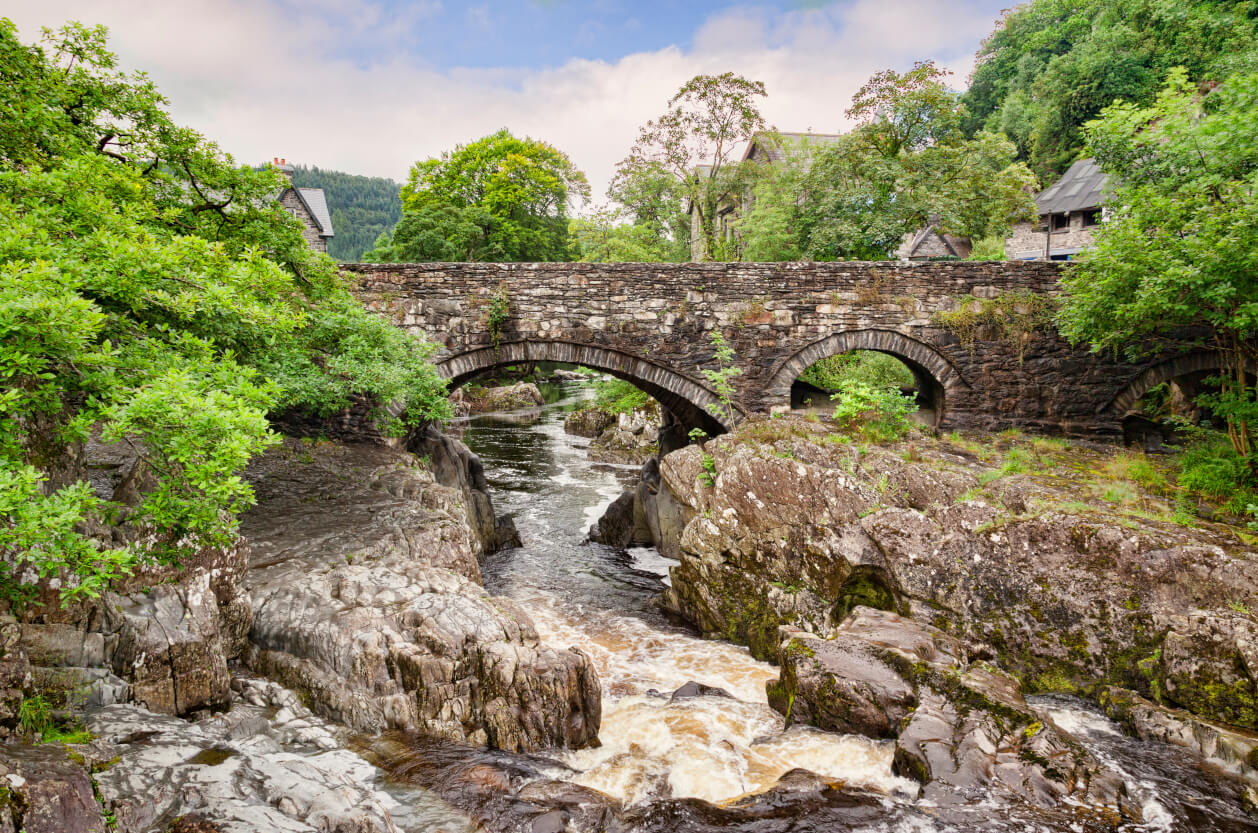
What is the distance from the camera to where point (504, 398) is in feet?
125

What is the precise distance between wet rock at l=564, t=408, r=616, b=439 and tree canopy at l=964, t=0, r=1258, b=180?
23.5 meters

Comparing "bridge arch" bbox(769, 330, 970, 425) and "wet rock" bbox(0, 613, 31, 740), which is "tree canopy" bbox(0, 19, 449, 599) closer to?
"wet rock" bbox(0, 613, 31, 740)

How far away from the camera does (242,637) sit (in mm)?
6844

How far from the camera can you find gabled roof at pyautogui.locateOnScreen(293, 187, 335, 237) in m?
38.7

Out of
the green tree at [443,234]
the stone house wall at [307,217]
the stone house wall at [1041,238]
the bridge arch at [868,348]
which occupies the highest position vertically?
the stone house wall at [307,217]

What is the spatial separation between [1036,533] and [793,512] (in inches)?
135

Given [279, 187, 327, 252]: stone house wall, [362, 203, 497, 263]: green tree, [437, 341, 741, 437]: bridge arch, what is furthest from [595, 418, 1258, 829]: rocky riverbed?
[279, 187, 327, 252]: stone house wall

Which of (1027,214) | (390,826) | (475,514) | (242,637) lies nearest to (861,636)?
(390,826)

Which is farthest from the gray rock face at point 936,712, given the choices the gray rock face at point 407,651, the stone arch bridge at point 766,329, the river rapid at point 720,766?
the stone arch bridge at point 766,329

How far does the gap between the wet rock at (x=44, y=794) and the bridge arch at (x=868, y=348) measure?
13.5 meters

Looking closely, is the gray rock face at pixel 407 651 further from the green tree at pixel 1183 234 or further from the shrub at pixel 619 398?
the shrub at pixel 619 398

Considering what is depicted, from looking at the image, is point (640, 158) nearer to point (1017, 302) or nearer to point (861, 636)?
point (1017, 302)

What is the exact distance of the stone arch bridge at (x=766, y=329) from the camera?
14.4 m

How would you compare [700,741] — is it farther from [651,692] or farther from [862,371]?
[862,371]
